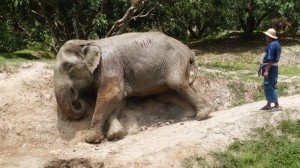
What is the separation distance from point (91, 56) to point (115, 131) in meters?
1.42

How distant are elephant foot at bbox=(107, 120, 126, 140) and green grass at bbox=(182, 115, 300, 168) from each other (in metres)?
1.61

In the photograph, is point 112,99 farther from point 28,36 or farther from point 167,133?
point 28,36

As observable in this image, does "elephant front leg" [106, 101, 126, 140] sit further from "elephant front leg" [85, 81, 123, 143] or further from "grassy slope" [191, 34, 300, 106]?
"grassy slope" [191, 34, 300, 106]

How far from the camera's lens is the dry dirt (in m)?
7.43

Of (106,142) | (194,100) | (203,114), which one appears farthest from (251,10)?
(106,142)

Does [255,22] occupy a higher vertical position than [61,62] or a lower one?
lower

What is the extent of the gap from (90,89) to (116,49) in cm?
89

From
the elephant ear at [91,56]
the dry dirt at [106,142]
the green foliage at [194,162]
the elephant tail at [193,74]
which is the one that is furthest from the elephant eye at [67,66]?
the green foliage at [194,162]

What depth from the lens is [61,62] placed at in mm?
8422

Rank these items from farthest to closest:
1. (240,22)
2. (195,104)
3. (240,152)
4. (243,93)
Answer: (240,22), (243,93), (195,104), (240,152)

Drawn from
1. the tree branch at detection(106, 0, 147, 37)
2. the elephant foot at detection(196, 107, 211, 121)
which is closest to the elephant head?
the elephant foot at detection(196, 107, 211, 121)

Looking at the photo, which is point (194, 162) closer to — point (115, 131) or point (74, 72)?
point (115, 131)

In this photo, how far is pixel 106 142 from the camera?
830 cm

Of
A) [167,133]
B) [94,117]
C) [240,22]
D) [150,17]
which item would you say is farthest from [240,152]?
[240,22]
